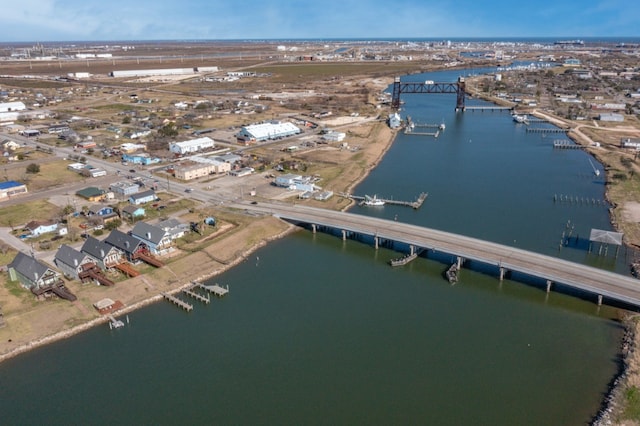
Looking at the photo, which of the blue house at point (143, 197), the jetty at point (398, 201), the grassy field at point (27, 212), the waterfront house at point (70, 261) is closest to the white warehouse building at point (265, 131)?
the blue house at point (143, 197)

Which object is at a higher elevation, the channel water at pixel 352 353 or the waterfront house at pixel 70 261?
the waterfront house at pixel 70 261

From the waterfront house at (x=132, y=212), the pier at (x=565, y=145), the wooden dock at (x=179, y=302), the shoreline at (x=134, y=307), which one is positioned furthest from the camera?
the pier at (x=565, y=145)

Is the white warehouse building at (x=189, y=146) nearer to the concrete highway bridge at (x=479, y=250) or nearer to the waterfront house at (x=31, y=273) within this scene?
the concrete highway bridge at (x=479, y=250)

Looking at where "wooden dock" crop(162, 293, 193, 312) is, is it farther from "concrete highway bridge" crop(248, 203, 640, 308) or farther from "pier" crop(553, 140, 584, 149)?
"pier" crop(553, 140, 584, 149)

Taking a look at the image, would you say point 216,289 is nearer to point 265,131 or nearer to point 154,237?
point 154,237

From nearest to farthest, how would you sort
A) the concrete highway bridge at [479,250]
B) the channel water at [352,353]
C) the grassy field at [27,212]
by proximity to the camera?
1. the channel water at [352,353]
2. the concrete highway bridge at [479,250]
3. the grassy field at [27,212]

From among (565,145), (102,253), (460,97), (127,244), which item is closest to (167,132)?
(127,244)

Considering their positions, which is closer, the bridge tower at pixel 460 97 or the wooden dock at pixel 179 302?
the wooden dock at pixel 179 302
